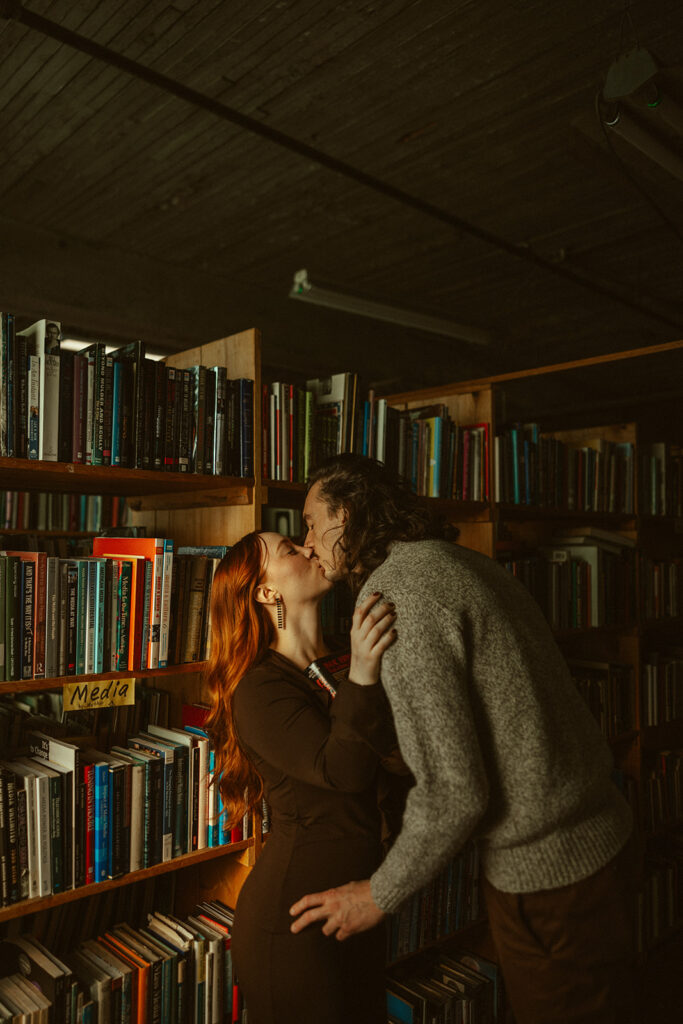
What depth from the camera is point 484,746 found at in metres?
1.28

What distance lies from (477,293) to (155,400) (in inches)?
143

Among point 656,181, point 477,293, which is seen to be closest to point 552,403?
point 477,293

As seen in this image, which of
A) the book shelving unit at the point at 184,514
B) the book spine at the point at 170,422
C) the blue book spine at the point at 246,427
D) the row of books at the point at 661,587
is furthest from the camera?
the row of books at the point at 661,587

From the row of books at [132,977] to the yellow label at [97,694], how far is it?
0.56 meters

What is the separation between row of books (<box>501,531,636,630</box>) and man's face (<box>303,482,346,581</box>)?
1.30 meters

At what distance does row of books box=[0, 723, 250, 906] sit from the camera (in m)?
1.52

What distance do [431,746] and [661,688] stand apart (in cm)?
259

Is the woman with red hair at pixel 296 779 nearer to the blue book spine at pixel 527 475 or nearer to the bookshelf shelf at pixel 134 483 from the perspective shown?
the bookshelf shelf at pixel 134 483

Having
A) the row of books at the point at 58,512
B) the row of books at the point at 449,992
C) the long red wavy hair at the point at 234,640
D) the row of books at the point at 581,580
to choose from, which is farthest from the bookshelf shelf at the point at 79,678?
the row of books at the point at 58,512

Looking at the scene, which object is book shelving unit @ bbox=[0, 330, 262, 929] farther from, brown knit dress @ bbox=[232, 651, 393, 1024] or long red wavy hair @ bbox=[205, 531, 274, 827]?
brown knit dress @ bbox=[232, 651, 393, 1024]

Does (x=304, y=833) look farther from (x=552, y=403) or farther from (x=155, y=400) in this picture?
(x=552, y=403)

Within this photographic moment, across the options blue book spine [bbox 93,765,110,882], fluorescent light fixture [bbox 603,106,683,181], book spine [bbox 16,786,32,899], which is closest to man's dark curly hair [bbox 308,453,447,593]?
blue book spine [bbox 93,765,110,882]

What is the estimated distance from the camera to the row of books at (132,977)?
1576 millimetres

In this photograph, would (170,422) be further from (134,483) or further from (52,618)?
(52,618)
